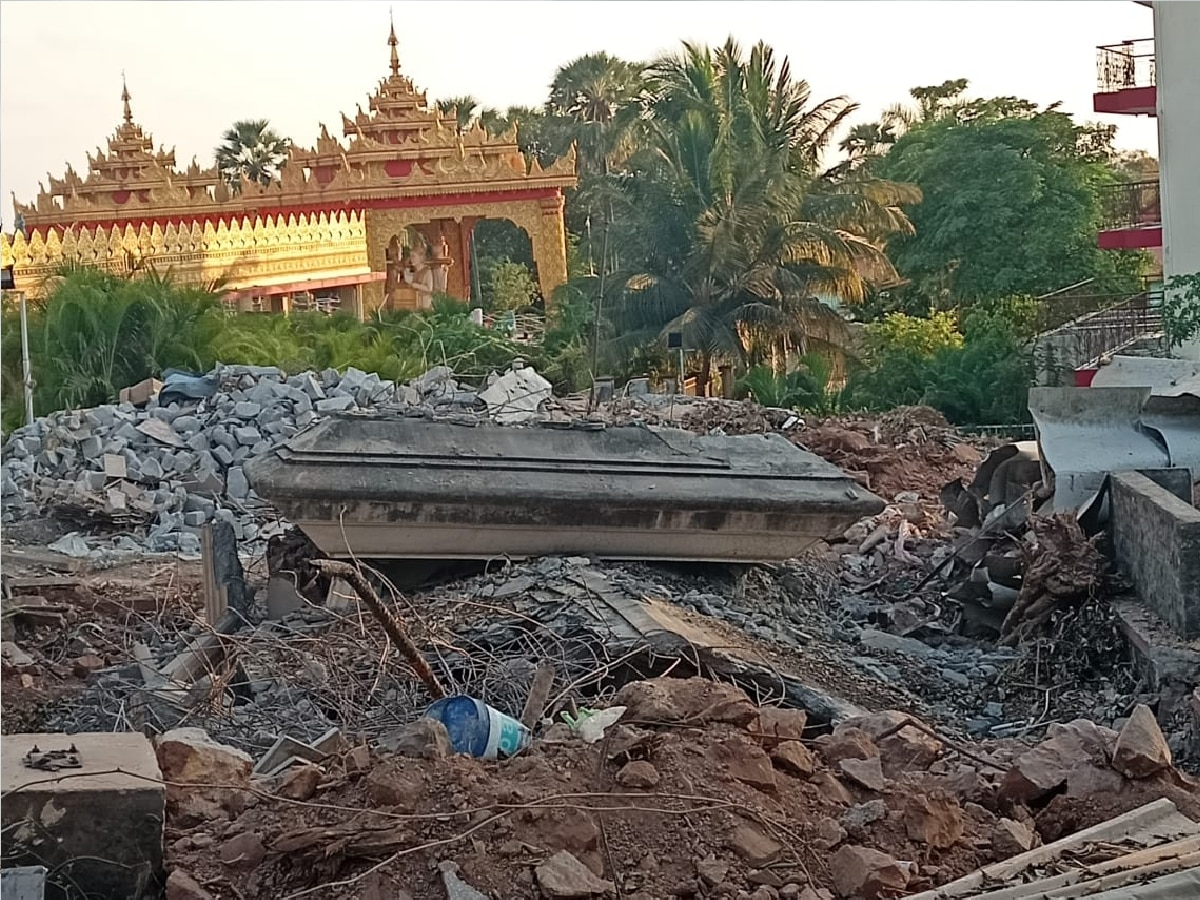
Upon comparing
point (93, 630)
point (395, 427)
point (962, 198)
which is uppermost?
point (962, 198)

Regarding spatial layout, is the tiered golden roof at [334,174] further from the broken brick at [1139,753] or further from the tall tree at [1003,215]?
the broken brick at [1139,753]

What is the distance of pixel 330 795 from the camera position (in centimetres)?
354

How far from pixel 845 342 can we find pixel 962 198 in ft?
18.1

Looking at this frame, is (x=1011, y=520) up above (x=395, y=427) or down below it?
below

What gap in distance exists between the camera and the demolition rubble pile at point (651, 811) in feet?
10.4

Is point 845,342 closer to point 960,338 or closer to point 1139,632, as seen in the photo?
point 960,338

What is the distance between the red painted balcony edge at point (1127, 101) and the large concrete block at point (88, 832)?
54.6 feet

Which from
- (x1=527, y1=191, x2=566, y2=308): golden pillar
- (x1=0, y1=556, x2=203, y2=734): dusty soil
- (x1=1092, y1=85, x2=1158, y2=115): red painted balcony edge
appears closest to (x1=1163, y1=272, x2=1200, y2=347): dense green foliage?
(x1=1092, y1=85, x2=1158, y2=115): red painted balcony edge

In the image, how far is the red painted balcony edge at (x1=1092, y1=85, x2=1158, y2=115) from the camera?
17688 millimetres

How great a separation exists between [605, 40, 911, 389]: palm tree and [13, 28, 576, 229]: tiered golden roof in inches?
141

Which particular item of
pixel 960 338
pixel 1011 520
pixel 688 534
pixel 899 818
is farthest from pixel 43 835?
pixel 960 338

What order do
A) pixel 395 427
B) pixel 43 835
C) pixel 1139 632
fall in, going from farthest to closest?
1. pixel 395 427
2. pixel 1139 632
3. pixel 43 835

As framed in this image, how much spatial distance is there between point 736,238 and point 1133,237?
4.73m

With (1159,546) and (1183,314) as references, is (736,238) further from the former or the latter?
(1159,546)
